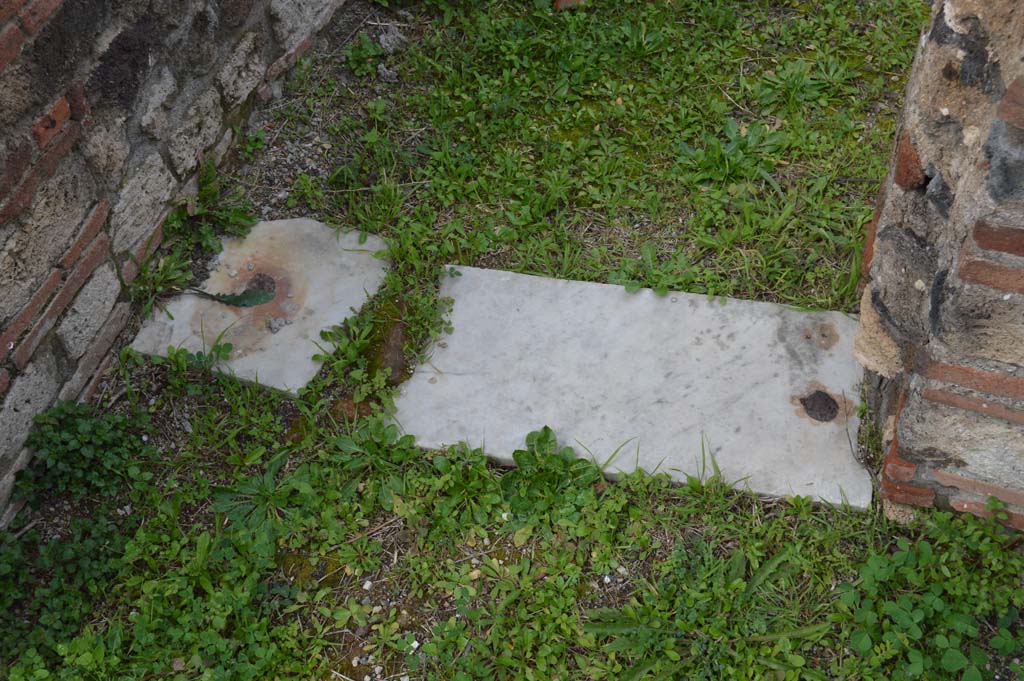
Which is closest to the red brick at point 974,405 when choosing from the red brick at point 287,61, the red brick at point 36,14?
the red brick at point 36,14

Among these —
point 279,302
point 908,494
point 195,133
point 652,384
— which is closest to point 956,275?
point 908,494

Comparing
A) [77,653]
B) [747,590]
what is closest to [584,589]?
[747,590]

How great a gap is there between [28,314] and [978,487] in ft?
8.63

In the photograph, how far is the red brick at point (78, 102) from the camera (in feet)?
8.54

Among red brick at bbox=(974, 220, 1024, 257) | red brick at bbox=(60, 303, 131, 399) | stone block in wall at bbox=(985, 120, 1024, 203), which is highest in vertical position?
stone block in wall at bbox=(985, 120, 1024, 203)

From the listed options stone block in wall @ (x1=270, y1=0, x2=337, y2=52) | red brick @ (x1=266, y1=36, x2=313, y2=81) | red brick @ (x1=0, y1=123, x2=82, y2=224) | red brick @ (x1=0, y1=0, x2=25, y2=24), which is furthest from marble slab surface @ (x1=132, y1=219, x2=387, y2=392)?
red brick @ (x1=0, y1=0, x2=25, y2=24)

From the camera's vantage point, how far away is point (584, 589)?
8.00 feet

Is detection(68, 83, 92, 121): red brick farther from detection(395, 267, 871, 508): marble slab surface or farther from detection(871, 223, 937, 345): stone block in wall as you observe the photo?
detection(871, 223, 937, 345): stone block in wall

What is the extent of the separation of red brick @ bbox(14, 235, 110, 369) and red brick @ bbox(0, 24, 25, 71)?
0.61 meters

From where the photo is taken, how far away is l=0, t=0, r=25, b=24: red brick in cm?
230

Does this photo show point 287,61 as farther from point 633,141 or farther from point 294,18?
point 633,141

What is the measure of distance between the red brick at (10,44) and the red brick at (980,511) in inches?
109

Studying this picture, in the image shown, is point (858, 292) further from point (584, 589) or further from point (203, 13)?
point (203, 13)

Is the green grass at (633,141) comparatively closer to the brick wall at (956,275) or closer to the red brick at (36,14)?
the brick wall at (956,275)
